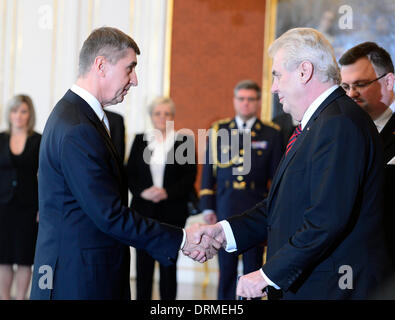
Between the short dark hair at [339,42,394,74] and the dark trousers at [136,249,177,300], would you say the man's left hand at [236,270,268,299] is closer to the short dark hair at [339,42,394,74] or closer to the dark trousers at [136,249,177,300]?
the short dark hair at [339,42,394,74]

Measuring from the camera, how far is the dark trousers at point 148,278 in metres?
4.61

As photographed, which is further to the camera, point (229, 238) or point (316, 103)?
point (229, 238)

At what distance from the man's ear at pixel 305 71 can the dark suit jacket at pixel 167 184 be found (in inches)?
104

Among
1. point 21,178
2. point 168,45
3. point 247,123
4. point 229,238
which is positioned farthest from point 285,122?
point 229,238

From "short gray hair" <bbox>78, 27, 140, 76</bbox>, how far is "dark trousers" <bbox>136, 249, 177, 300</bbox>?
2486 mm

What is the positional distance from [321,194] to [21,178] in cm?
341

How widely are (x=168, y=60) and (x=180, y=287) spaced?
98.4 inches

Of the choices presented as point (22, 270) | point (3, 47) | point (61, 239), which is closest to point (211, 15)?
point (3, 47)

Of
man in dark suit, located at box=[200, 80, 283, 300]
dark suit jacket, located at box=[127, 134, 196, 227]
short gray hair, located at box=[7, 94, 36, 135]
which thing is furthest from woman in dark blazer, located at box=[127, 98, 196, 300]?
short gray hair, located at box=[7, 94, 36, 135]

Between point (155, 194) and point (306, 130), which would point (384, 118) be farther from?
point (155, 194)

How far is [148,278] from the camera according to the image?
4.64 meters

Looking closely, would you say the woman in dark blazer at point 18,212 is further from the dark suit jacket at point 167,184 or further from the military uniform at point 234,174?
the military uniform at point 234,174

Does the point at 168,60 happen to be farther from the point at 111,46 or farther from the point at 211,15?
the point at 111,46

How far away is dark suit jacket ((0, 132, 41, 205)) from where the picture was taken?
15.7 ft
